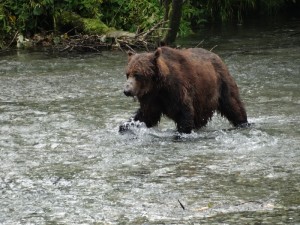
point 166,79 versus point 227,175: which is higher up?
point 166,79

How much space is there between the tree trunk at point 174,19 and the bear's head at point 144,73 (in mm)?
5807

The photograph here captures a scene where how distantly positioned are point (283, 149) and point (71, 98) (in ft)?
15.1

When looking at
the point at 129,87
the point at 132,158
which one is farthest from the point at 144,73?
the point at 132,158

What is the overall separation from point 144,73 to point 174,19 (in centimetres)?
644

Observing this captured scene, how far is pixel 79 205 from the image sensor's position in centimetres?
589

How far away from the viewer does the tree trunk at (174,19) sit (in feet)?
45.7

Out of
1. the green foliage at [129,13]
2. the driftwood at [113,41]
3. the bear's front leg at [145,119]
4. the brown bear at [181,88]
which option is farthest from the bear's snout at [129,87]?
the green foliage at [129,13]

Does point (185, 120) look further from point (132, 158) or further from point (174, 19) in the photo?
point (174, 19)

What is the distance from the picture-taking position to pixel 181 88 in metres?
8.36

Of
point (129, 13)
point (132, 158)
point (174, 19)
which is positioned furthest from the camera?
point (129, 13)

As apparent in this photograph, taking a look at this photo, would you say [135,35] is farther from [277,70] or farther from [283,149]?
[283,149]

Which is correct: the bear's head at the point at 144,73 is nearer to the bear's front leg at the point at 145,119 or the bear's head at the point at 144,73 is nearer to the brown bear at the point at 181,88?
the brown bear at the point at 181,88

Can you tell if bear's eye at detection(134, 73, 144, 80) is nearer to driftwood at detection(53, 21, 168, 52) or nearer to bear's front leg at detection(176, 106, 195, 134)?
bear's front leg at detection(176, 106, 195, 134)

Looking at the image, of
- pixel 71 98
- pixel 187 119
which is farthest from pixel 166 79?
pixel 71 98
